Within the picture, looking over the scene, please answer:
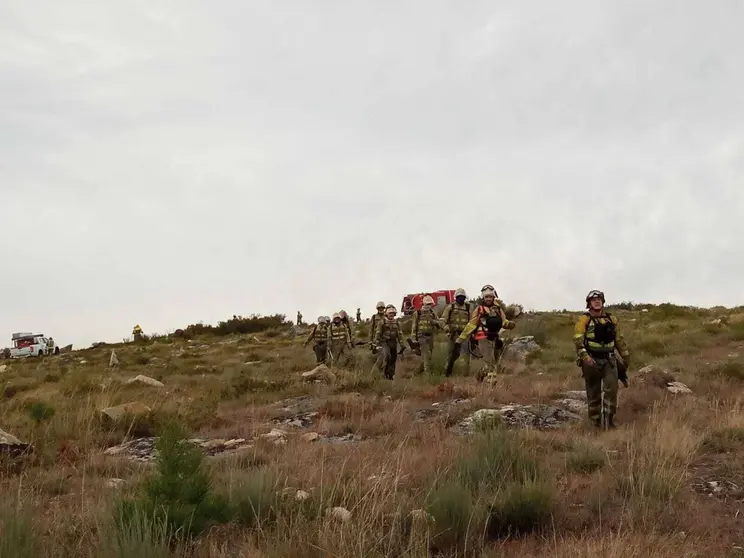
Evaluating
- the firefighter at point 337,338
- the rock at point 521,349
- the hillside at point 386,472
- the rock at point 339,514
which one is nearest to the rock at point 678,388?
the hillside at point 386,472

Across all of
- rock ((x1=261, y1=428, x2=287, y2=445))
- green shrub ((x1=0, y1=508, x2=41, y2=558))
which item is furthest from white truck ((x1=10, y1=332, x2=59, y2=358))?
green shrub ((x1=0, y1=508, x2=41, y2=558))

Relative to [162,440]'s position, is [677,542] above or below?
below

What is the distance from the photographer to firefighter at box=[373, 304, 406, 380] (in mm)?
15125

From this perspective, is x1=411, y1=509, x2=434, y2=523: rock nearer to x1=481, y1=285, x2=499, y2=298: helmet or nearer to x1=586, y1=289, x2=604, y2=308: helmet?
x1=586, y1=289, x2=604, y2=308: helmet

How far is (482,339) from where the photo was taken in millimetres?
12375

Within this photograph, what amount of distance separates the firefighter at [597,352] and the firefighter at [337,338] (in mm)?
9789

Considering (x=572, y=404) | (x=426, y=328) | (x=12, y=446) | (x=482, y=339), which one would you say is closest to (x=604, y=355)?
(x=572, y=404)

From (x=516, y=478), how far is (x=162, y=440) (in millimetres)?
2727

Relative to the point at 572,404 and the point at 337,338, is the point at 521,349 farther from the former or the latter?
the point at 572,404

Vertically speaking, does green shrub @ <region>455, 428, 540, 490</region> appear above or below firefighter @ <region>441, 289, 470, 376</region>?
below

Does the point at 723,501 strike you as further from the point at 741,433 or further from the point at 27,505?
the point at 27,505

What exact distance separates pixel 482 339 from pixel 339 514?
8.63m

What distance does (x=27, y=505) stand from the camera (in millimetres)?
3818

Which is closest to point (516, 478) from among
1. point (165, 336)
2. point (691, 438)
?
point (691, 438)
